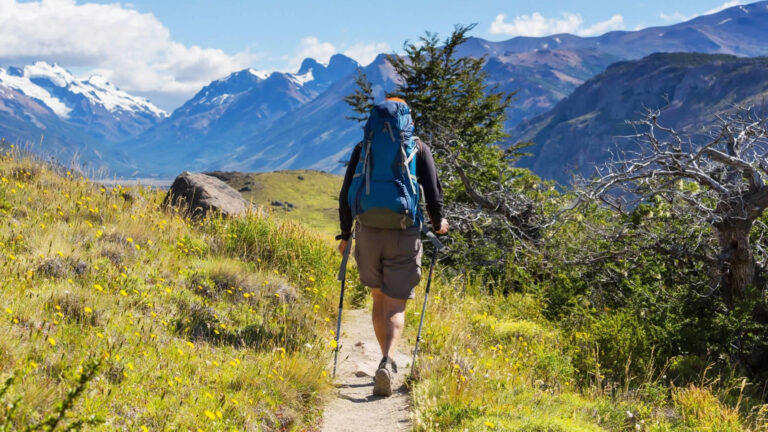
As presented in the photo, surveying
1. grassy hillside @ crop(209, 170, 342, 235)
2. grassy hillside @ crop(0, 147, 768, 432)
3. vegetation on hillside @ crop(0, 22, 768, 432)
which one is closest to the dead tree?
vegetation on hillside @ crop(0, 22, 768, 432)

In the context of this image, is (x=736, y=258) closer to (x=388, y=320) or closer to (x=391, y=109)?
(x=388, y=320)

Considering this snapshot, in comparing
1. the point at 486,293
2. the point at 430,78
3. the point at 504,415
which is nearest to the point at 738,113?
the point at 486,293

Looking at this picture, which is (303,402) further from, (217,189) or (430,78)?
(430,78)

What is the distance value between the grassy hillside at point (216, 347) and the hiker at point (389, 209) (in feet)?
2.27

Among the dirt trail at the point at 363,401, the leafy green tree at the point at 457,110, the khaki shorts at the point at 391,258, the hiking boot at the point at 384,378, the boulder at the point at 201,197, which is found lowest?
the dirt trail at the point at 363,401

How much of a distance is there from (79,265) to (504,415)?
436 centimetres

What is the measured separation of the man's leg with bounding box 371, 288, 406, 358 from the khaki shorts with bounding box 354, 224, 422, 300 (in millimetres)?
137

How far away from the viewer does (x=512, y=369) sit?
5680 mm

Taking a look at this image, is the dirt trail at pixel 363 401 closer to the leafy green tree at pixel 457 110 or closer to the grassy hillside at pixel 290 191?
the leafy green tree at pixel 457 110

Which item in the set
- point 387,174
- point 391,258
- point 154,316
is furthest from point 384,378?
point 154,316

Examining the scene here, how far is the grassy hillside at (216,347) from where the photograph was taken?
11.9 ft

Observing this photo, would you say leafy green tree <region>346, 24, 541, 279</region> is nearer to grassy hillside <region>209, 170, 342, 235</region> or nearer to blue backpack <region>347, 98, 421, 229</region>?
blue backpack <region>347, 98, 421, 229</region>

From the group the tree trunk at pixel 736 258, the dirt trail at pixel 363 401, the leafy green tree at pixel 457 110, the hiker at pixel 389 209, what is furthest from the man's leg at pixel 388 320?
the leafy green tree at pixel 457 110

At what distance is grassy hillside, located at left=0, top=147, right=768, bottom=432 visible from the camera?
11.9 ft
